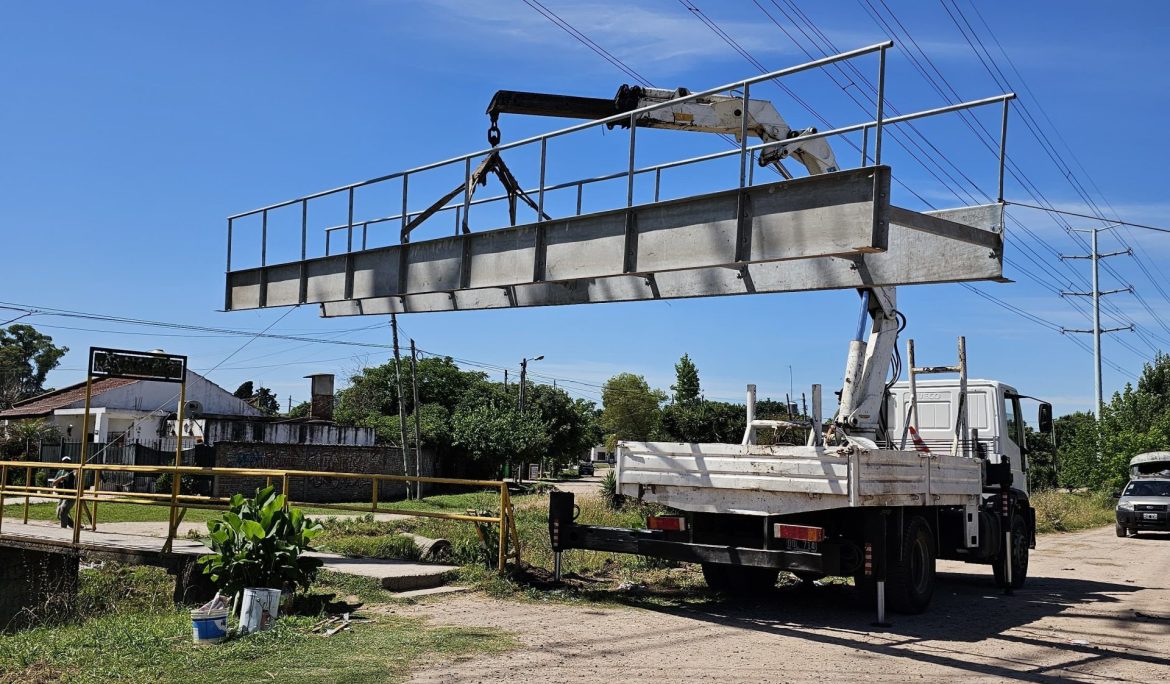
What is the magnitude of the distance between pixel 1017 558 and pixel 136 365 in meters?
13.6

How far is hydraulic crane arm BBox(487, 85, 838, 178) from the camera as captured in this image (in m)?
13.3

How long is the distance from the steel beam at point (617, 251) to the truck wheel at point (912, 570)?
10.8 feet

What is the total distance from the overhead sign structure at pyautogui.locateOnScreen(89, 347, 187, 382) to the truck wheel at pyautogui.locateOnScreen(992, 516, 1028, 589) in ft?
41.0

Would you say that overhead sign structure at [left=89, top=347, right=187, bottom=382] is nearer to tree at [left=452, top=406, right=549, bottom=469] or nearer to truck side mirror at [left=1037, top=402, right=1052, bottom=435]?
truck side mirror at [left=1037, top=402, right=1052, bottom=435]

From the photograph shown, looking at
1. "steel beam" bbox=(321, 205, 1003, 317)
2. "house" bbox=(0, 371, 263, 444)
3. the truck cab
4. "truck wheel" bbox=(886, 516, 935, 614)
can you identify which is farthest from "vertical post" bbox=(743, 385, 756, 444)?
"house" bbox=(0, 371, 263, 444)

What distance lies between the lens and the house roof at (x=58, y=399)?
1789 inches

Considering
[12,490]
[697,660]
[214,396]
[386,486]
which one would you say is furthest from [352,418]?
[697,660]

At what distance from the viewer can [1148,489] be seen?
26.9 metres

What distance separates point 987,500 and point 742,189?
21.5ft

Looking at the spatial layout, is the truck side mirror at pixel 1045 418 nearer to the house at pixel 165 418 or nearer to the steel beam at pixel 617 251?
the steel beam at pixel 617 251

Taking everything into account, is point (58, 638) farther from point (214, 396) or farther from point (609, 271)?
point (214, 396)

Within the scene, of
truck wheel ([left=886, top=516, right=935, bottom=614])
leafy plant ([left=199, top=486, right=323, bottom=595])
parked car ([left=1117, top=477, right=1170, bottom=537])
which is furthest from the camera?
parked car ([left=1117, top=477, right=1170, bottom=537])

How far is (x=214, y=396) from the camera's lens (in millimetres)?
49094

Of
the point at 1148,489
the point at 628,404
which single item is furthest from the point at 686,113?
the point at 628,404
